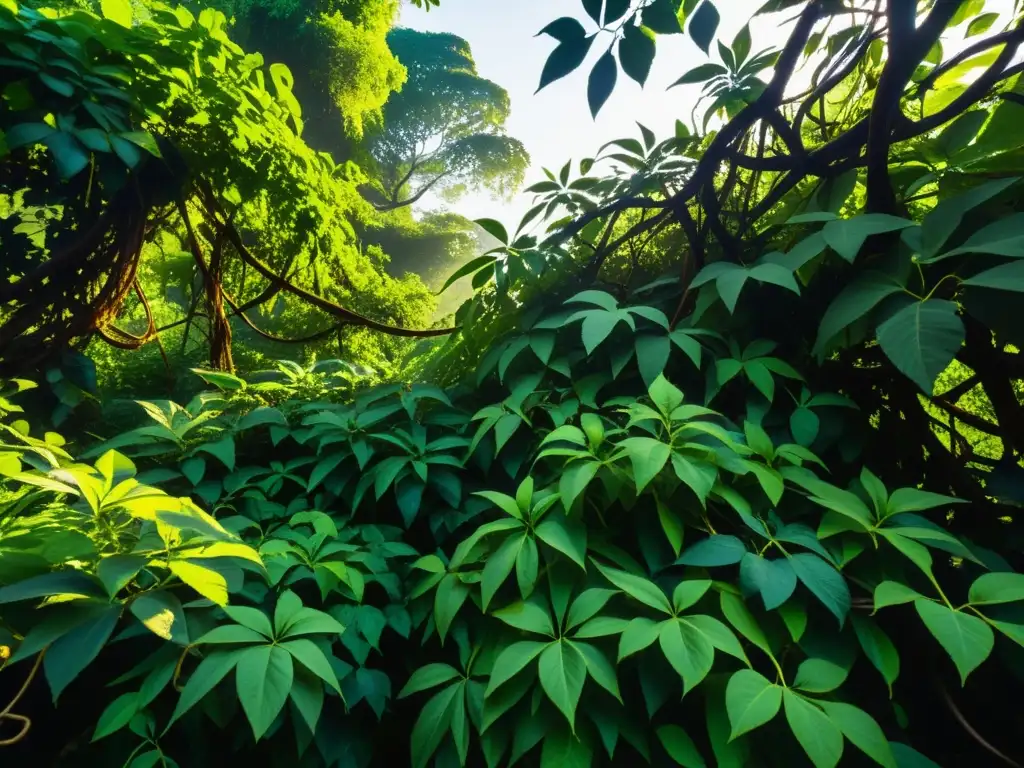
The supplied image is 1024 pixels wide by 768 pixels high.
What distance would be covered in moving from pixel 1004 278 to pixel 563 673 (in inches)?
26.5

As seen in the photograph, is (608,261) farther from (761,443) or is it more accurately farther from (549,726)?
(549,726)

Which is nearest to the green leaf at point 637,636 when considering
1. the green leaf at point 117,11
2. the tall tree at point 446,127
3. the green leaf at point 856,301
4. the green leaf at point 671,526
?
the green leaf at point 671,526

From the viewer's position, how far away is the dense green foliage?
0.52 meters

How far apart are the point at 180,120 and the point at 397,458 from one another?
3.05 feet

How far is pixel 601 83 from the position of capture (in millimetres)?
518

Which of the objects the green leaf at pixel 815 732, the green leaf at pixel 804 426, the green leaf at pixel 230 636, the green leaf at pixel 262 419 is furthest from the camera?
the green leaf at pixel 262 419

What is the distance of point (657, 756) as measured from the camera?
0.54 metres

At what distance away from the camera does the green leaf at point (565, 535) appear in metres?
0.60

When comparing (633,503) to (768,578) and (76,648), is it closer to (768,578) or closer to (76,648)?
(768,578)

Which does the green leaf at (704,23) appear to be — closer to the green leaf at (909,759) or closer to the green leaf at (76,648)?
the green leaf at (909,759)

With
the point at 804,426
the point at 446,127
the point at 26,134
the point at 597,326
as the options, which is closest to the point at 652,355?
the point at 597,326

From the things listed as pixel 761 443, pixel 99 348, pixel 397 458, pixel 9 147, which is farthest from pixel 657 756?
pixel 99 348

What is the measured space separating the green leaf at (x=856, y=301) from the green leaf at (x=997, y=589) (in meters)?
0.34

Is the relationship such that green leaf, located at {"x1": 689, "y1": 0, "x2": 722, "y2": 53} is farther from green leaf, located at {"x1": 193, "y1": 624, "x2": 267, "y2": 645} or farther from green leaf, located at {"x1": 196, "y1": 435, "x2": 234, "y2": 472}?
green leaf, located at {"x1": 196, "y1": 435, "x2": 234, "y2": 472}
